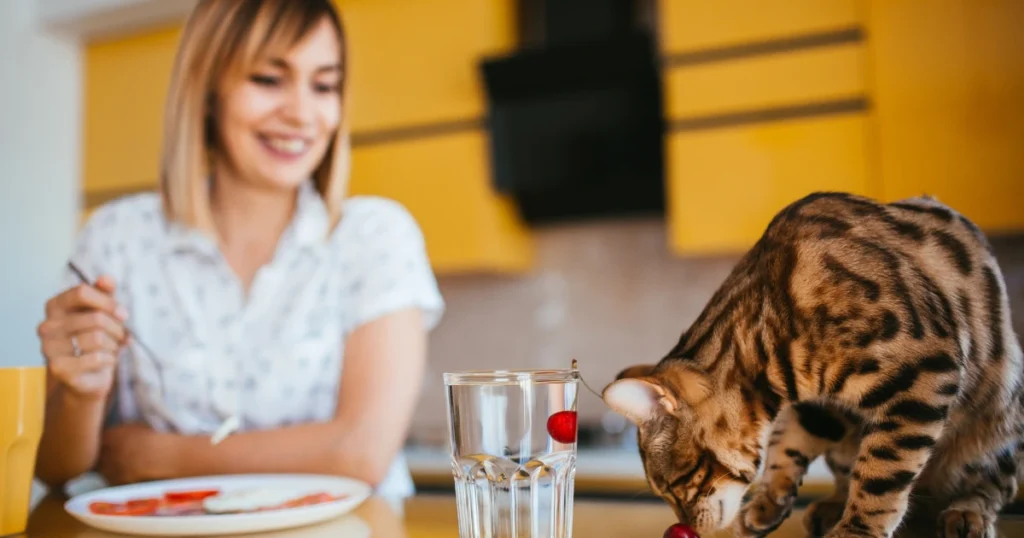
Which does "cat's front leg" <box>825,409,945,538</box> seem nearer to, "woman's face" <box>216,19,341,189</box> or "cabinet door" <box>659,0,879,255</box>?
"woman's face" <box>216,19,341,189</box>

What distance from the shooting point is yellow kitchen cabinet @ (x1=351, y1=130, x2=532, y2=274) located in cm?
177

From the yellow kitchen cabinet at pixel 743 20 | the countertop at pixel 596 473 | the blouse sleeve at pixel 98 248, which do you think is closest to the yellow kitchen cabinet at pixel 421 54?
the yellow kitchen cabinet at pixel 743 20

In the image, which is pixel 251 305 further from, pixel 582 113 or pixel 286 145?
pixel 582 113

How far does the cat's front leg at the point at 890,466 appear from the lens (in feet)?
1.25

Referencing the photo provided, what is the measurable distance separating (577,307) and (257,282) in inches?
42.3

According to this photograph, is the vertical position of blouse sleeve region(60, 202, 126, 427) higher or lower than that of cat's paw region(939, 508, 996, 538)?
higher

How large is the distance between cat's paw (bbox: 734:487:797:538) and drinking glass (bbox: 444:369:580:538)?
0.10 metres

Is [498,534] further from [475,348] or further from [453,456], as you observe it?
[475,348]

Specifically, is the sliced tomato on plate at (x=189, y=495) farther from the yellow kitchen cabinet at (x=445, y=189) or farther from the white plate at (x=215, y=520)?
the yellow kitchen cabinet at (x=445, y=189)

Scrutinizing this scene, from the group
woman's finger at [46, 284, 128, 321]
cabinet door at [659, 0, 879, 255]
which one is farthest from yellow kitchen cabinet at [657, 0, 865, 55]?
woman's finger at [46, 284, 128, 321]

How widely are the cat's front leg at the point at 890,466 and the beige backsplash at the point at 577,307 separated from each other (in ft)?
4.49

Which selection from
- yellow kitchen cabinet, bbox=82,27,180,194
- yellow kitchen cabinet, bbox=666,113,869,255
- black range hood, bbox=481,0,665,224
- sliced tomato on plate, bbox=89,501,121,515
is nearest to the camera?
sliced tomato on plate, bbox=89,501,121,515

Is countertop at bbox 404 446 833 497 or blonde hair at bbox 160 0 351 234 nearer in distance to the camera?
blonde hair at bbox 160 0 351 234

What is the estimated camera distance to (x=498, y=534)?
0.43 metres
